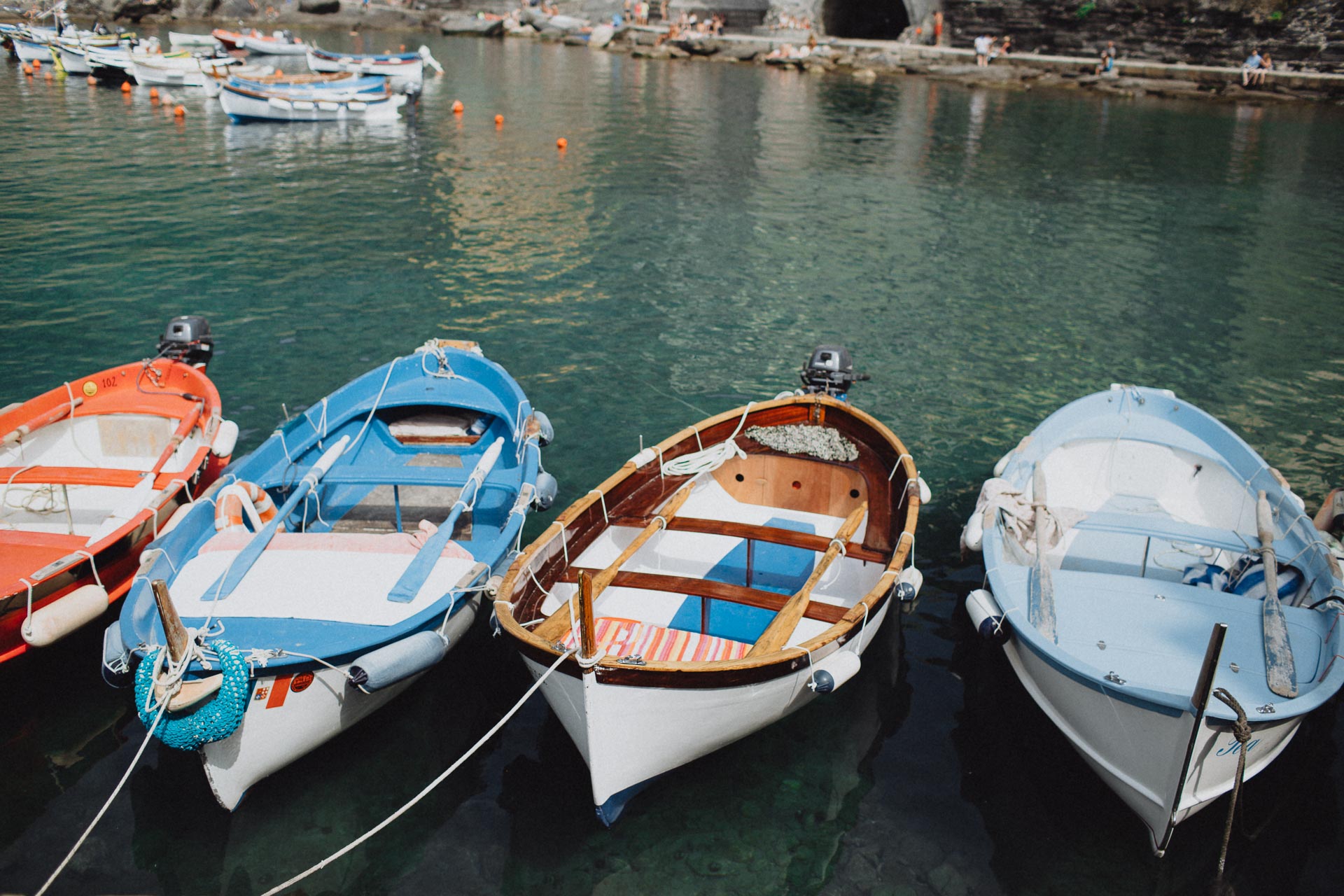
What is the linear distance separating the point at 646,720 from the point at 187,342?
7694 mm

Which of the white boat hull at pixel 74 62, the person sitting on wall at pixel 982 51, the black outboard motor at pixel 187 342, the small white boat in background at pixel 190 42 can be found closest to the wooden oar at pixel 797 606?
the black outboard motor at pixel 187 342

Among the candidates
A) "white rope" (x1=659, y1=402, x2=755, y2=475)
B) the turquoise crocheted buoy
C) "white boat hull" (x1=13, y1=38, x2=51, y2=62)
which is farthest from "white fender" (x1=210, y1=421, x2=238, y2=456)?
"white boat hull" (x1=13, y1=38, x2=51, y2=62)

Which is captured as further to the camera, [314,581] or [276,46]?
[276,46]

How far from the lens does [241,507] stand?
26.2ft

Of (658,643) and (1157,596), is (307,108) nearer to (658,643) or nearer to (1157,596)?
(658,643)

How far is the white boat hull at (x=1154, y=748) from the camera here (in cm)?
567

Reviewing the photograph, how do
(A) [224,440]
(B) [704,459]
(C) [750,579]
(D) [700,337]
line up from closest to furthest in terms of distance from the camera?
(C) [750,579] < (B) [704,459] < (A) [224,440] < (D) [700,337]

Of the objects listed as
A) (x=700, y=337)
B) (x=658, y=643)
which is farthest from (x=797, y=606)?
(x=700, y=337)

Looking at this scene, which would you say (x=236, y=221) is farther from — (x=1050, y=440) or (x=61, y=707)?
(x=1050, y=440)

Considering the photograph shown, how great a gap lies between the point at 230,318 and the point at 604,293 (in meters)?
6.54

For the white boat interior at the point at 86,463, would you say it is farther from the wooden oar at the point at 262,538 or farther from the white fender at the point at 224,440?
the wooden oar at the point at 262,538

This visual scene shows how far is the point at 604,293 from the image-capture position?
1725 cm

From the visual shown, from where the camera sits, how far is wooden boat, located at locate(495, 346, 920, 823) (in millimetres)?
5801

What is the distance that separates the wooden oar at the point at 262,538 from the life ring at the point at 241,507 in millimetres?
196
